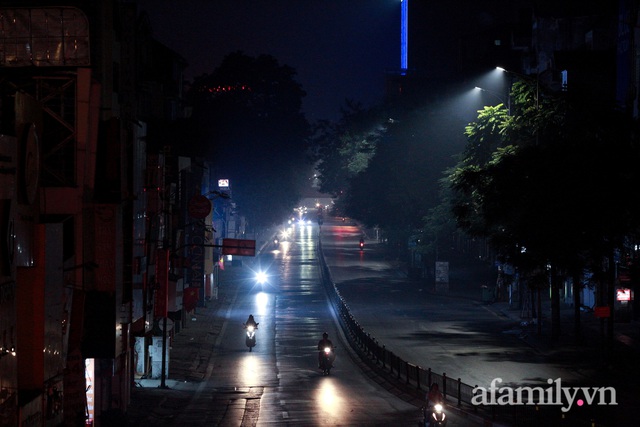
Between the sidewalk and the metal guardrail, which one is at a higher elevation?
the metal guardrail

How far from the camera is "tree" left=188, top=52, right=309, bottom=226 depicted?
110 meters

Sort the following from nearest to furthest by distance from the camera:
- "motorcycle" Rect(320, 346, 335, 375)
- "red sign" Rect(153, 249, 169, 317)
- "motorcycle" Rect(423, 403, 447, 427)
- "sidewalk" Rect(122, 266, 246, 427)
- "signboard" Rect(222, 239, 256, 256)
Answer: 1. "motorcycle" Rect(423, 403, 447, 427)
2. "sidewalk" Rect(122, 266, 246, 427)
3. "red sign" Rect(153, 249, 169, 317)
4. "motorcycle" Rect(320, 346, 335, 375)
5. "signboard" Rect(222, 239, 256, 256)

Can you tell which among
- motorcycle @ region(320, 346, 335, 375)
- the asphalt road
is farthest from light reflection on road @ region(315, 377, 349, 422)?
motorcycle @ region(320, 346, 335, 375)

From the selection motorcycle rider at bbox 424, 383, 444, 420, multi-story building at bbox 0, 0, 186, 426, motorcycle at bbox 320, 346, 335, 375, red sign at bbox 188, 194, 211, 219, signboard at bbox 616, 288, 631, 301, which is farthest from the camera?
signboard at bbox 616, 288, 631, 301

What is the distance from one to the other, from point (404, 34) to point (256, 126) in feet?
163

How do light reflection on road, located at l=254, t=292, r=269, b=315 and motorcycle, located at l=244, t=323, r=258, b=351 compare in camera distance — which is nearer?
motorcycle, located at l=244, t=323, r=258, b=351

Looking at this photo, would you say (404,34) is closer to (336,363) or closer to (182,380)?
(336,363)

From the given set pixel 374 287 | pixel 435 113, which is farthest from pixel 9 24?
pixel 435 113

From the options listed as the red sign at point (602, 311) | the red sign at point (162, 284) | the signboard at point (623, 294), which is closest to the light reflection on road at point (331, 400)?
the red sign at point (162, 284)

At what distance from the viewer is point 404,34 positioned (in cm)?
15288

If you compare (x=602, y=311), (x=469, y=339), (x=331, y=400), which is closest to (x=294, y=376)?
(x=331, y=400)

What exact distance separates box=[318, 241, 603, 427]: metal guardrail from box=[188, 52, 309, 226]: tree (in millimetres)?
63645

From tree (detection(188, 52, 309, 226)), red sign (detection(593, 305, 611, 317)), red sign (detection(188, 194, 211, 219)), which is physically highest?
tree (detection(188, 52, 309, 226))

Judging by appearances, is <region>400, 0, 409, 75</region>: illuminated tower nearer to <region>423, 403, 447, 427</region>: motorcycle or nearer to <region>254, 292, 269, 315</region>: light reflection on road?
<region>254, 292, 269, 315</region>: light reflection on road
